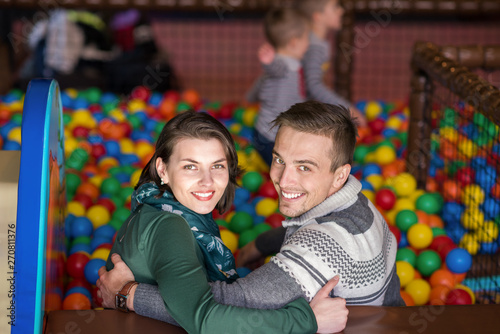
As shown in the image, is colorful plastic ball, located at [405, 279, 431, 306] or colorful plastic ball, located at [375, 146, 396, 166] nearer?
colorful plastic ball, located at [405, 279, 431, 306]

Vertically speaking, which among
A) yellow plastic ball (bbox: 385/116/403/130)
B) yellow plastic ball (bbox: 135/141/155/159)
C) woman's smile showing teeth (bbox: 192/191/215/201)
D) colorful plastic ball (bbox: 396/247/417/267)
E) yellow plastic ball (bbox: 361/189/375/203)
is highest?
yellow plastic ball (bbox: 385/116/403/130)

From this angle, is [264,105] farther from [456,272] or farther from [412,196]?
[456,272]

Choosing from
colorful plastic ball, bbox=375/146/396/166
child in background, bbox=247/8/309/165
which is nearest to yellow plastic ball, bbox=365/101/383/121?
colorful plastic ball, bbox=375/146/396/166

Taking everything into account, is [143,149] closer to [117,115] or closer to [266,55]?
[117,115]

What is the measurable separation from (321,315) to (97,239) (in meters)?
1.35

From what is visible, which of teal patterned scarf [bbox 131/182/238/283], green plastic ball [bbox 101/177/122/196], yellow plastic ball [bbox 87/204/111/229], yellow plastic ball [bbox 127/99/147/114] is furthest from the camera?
yellow plastic ball [bbox 127/99/147/114]

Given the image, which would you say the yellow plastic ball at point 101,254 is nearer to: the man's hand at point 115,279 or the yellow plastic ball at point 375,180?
the man's hand at point 115,279

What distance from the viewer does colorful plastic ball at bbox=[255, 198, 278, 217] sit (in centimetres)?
282

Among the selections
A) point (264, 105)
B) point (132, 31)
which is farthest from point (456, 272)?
point (132, 31)

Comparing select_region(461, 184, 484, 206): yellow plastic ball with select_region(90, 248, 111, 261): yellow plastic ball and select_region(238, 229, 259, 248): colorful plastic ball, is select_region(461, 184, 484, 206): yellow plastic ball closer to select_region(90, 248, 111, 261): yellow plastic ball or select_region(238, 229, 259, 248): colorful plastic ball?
select_region(238, 229, 259, 248): colorful plastic ball

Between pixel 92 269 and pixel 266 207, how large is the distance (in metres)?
0.86

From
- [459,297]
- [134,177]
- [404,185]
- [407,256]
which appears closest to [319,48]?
[404,185]

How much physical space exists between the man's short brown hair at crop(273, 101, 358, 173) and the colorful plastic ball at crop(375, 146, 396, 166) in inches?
72.4

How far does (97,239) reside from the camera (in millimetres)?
2516
